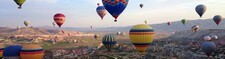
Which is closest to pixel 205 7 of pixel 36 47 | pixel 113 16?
pixel 113 16

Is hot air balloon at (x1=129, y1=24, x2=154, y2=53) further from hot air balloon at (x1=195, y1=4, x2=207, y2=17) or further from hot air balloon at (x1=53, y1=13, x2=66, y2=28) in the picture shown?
hot air balloon at (x1=195, y1=4, x2=207, y2=17)

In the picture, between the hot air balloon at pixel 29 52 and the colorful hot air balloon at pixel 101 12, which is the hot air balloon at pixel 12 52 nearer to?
the hot air balloon at pixel 29 52

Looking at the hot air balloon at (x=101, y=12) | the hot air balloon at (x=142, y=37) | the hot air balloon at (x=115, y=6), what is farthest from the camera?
the hot air balloon at (x=101, y=12)

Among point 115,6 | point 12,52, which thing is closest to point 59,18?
point 12,52

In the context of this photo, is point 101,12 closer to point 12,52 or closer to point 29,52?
point 12,52

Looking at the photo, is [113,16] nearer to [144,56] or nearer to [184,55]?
[144,56]

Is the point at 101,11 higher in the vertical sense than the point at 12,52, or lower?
higher

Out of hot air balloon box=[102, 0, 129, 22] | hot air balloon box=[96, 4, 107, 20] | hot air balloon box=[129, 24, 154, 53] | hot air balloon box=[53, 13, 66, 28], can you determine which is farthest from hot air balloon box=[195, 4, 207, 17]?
hot air balloon box=[129, 24, 154, 53]

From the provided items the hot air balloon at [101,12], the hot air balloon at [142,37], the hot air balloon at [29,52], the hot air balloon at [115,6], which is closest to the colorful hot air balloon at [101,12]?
the hot air balloon at [101,12]

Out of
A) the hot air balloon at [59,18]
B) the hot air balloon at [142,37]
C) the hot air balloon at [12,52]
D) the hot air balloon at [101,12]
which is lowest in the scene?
the hot air balloon at [12,52]
